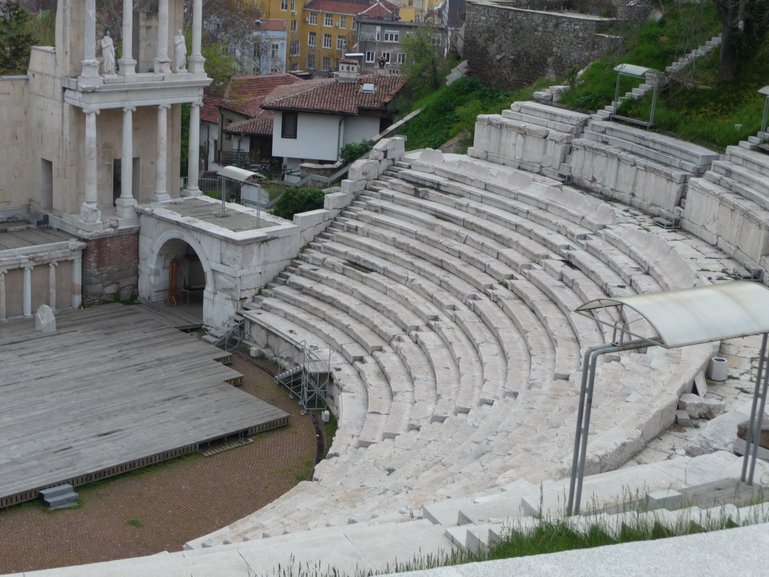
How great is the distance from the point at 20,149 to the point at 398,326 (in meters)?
12.3

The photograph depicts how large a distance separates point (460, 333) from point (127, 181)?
11001 mm

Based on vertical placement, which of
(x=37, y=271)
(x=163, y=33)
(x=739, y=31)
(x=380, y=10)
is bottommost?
(x=37, y=271)

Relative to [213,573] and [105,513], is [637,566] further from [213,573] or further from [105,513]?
[105,513]

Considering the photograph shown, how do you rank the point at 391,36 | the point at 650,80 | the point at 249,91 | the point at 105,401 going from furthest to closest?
the point at 391,36 < the point at 249,91 < the point at 650,80 < the point at 105,401

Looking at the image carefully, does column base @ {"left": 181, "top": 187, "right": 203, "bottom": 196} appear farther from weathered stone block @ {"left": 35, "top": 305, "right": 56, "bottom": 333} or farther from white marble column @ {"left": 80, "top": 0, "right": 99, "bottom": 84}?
weathered stone block @ {"left": 35, "top": 305, "right": 56, "bottom": 333}

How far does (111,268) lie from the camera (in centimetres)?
3052

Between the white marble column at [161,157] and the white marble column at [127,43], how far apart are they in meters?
1.42

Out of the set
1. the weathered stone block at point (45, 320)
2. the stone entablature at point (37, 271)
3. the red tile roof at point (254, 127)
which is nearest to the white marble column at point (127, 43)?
the stone entablature at point (37, 271)

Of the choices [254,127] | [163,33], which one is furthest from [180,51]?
[254,127]

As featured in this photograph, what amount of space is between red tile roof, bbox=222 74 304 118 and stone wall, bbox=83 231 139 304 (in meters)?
15.4

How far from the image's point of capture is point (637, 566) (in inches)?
364

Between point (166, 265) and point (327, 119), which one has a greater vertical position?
point (327, 119)

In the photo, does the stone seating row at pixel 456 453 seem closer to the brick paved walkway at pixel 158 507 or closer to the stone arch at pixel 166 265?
the brick paved walkway at pixel 158 507

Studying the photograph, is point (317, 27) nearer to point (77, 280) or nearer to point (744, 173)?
point (77, 280)
